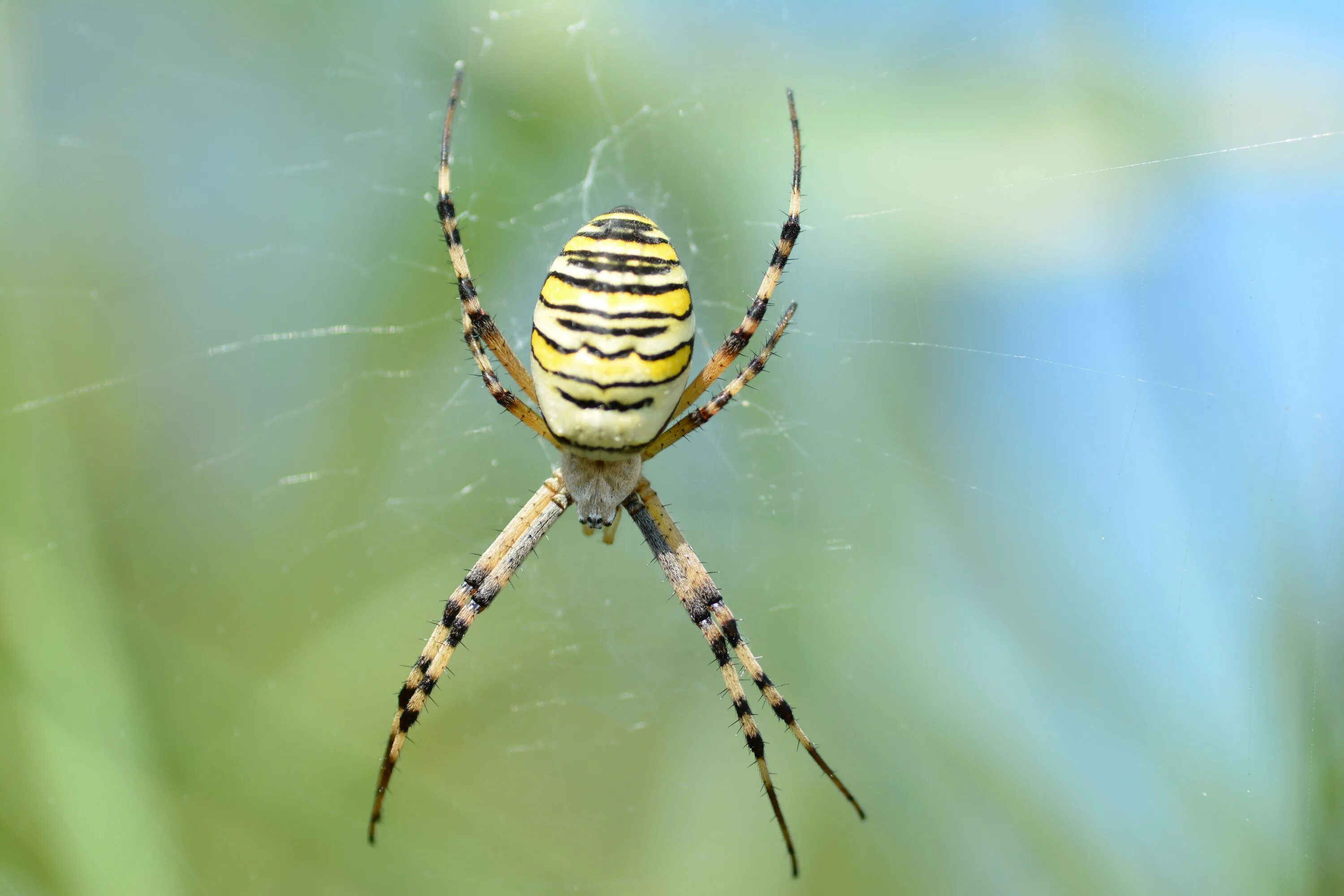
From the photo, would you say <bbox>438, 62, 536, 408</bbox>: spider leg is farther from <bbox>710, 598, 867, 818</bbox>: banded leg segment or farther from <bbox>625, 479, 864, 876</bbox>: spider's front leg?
<bbox>710, 598, 867, 818</bbox>: banded leg segment

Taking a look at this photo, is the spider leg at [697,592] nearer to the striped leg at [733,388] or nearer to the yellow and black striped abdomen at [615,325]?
the striped leg at [733,388]

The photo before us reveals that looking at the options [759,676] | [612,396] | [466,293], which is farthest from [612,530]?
[466,293]

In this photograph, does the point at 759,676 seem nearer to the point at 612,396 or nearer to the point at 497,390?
the point at 612,396

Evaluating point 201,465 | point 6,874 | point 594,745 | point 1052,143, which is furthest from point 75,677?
point 1052,143

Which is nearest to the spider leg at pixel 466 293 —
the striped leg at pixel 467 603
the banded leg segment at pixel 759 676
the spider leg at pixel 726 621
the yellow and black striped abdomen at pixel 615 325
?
the yellow and black striped abdomen at pixel 615 325

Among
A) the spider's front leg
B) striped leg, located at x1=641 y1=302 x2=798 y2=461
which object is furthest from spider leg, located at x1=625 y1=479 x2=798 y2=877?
striped leg, located at x1=641 y1=302 x2=798 y2=461
